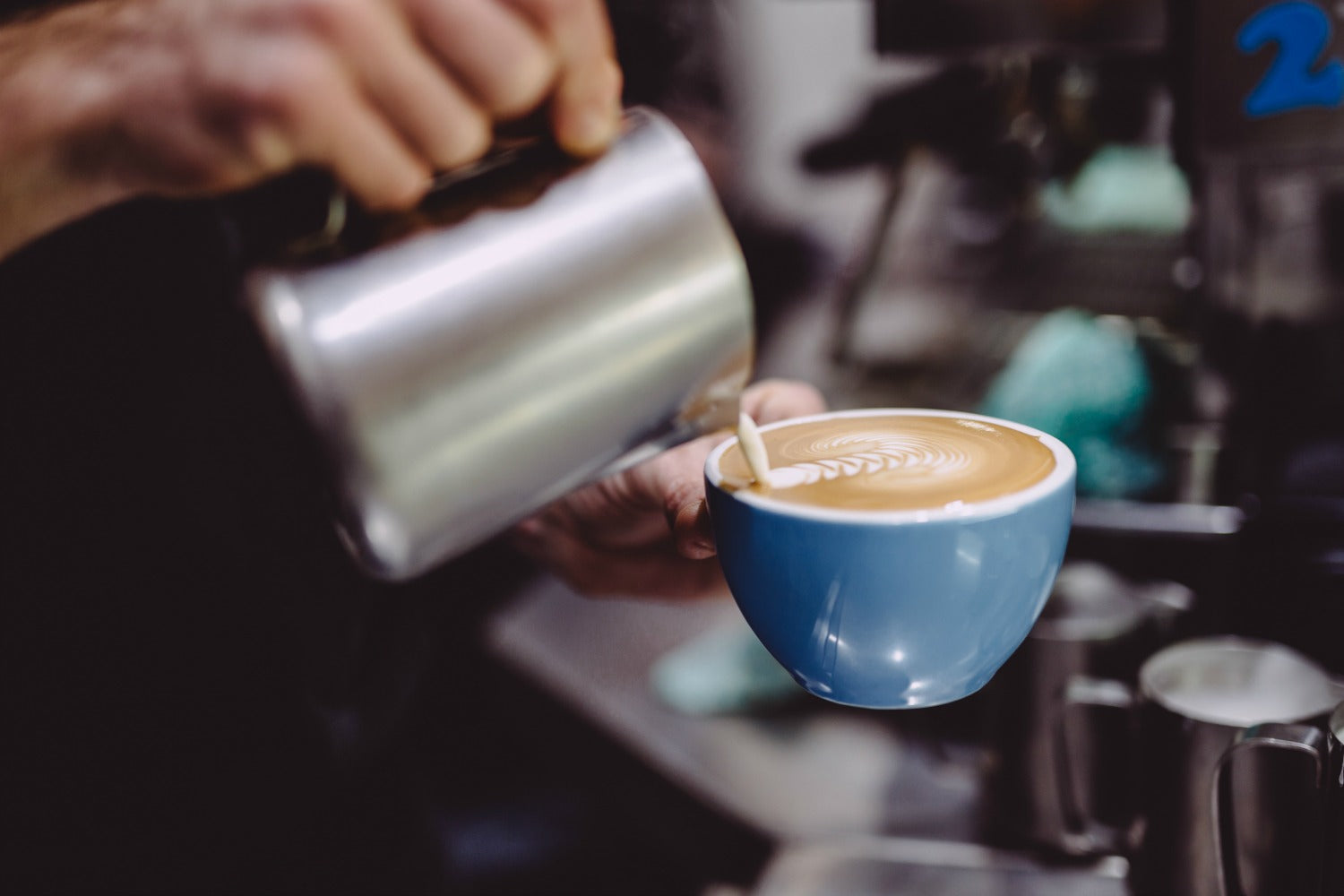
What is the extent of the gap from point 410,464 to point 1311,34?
85cm

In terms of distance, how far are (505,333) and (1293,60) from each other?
783 mm

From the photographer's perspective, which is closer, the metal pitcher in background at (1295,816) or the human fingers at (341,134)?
the human fingers at (341,134)

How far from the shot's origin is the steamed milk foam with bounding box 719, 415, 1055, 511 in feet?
1.81

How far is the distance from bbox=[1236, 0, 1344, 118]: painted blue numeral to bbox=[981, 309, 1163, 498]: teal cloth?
0.39 m

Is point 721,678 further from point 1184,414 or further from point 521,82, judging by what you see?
point 521,82

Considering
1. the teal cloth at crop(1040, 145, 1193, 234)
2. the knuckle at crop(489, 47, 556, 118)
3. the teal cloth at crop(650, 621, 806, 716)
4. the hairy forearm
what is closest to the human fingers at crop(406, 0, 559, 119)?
the knuckle at crop(489, 47, 556, 118)

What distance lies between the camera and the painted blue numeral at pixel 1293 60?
0.87 m

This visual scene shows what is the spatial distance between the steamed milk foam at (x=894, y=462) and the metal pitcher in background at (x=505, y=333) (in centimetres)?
8

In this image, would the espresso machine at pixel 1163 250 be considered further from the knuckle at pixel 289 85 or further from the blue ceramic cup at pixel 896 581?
the knuckle at pixel 289 85

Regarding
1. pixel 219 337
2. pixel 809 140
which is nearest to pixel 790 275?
pixel 809 140

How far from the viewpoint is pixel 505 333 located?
0.49 metres

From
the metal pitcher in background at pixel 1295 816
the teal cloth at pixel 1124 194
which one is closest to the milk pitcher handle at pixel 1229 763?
the metal pitcher in background at pixel 1295 816

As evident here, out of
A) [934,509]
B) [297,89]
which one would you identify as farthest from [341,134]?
[934,509]

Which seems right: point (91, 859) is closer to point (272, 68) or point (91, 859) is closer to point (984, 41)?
point (272, 68)
